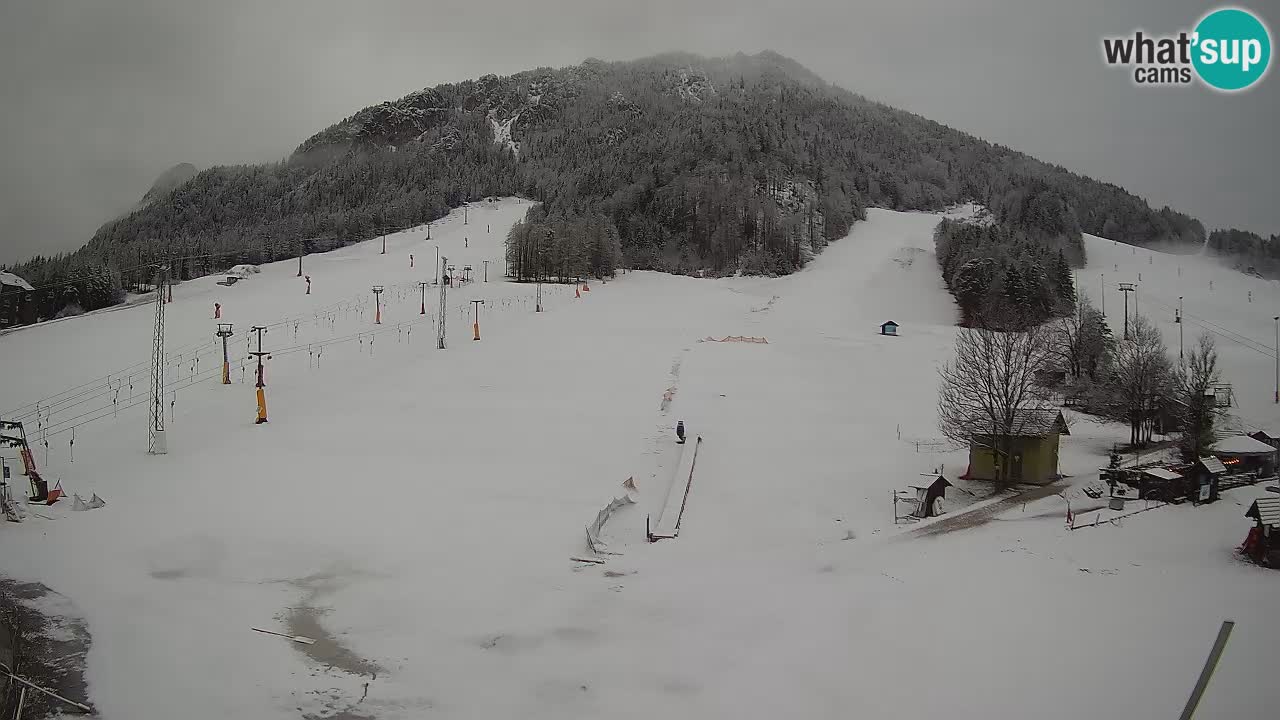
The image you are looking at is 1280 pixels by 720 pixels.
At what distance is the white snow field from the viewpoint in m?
11.6

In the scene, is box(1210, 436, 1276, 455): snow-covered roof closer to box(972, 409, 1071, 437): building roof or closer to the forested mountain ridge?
box(972, 409, 1071, 437): building roof

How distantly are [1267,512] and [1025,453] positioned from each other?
1026 centimetres

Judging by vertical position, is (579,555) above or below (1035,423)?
below

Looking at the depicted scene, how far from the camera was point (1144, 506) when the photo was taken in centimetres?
1916

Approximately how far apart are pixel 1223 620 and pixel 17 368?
109ft

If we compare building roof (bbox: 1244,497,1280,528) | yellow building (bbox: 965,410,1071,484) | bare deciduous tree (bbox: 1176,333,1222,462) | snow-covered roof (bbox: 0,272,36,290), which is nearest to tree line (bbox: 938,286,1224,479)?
bare deciduous tree (bbox: 1176,333,1222,462)

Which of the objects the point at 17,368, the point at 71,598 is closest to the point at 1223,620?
the point at 71,598

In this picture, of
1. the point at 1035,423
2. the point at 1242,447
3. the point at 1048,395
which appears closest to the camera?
the point at 1242,447

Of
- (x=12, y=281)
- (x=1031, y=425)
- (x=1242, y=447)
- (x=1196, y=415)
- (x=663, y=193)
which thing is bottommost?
(x=1242, y=447)

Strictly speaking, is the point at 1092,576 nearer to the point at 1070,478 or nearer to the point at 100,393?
the point at 1070,478

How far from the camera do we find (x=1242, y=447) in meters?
22.4

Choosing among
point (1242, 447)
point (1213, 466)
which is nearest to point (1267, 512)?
point (1213, 466)

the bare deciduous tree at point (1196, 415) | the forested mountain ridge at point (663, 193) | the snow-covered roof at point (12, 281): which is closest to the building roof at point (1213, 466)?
the bare deciduous tree at point (1196, 415)

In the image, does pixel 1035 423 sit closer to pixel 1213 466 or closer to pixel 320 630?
pixel 1213 466
